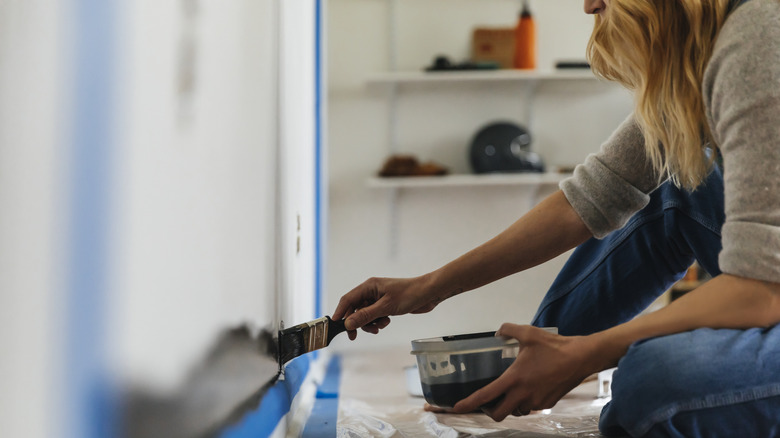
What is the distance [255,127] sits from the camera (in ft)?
2.94

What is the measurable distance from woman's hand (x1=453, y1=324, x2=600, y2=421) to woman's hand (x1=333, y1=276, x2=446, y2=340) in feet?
0.78

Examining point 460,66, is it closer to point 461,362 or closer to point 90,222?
point 461,362

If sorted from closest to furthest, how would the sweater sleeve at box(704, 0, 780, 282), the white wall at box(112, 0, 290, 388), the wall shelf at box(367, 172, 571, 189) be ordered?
the white wall at box(112, 0, 290, 388) → the sweater sleeve at box(704, 0, 780, 282) → the wall shelf at box(367, 172, 571, 189)

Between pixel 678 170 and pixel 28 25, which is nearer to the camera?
pixel 28 25

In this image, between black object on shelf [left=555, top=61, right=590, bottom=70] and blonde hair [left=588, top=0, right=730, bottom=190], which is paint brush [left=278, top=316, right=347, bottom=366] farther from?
black object on shelf [left=555, top=61, right=590, bottom=70]

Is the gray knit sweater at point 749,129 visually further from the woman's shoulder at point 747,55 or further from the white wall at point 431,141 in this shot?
the white wall at point 431,141

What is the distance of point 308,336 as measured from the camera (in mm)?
965

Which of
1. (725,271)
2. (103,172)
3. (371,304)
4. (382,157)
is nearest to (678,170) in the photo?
(725,271)

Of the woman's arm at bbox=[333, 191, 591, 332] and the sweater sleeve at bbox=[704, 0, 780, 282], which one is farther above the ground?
the sweater sleeve at bbox=[704, 0, 780, 282]

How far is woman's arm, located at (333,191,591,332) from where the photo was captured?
928mm

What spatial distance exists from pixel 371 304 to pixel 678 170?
41 centimetres

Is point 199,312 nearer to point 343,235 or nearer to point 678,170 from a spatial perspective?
point 678,170

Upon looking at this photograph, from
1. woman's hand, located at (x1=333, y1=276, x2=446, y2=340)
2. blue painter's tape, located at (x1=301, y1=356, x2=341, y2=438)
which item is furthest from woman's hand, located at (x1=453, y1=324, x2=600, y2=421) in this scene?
blue painter's tape, located at (x1=301, y1=356, x2=341, y2=438)

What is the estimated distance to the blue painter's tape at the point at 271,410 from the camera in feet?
2.22
